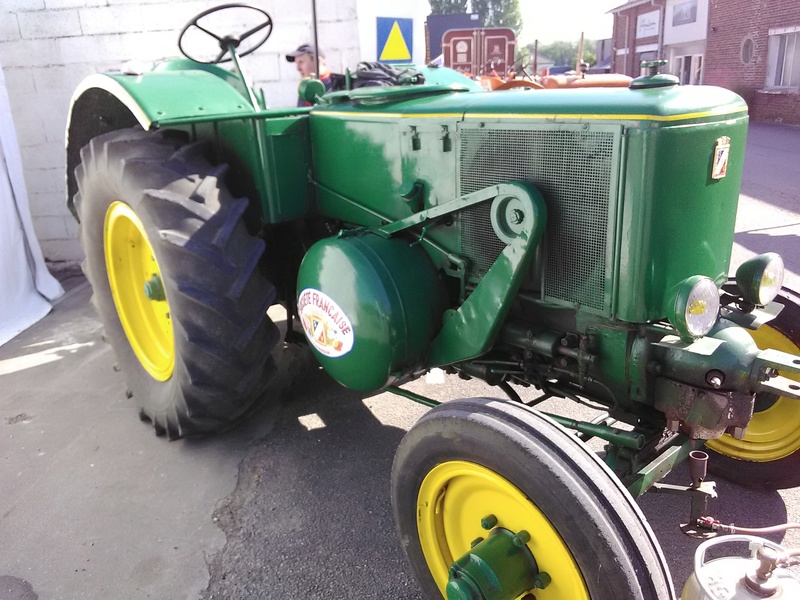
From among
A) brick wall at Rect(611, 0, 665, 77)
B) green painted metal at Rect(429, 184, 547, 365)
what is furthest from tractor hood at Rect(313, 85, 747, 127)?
brick wall at Rect(611, 0, 665, 77)

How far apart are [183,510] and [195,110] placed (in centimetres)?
161

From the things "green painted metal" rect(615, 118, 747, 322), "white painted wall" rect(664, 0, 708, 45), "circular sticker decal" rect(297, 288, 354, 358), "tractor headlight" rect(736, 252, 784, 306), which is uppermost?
"white painted wall" rect(664, 0, 708, 45)

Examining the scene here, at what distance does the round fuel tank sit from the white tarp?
320 centimetres

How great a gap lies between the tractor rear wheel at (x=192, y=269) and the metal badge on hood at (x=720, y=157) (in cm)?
160

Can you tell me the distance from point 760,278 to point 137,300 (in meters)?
2.82

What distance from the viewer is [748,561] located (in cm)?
172

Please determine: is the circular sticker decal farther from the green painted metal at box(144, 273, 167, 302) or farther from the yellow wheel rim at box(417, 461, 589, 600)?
the green painted metal at box(144, 273, 167, 302)

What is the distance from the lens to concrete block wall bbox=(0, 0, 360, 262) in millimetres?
5207

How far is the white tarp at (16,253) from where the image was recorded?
4.81 metres

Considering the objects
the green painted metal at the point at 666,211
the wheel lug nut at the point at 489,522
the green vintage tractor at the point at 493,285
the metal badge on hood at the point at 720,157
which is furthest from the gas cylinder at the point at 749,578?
the metal badge on hood at the point at 720,157

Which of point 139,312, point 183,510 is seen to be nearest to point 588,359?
point 183,510

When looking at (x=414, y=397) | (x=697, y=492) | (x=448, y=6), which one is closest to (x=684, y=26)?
(x=414, y=397)

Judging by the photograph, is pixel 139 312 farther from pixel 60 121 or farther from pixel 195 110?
pixel 60 121

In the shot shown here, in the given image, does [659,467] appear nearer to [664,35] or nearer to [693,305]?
[693,305]
